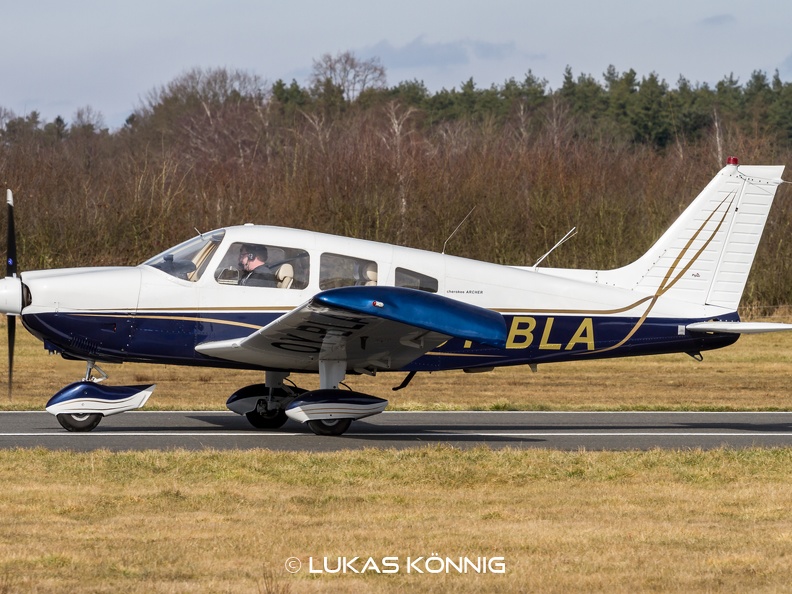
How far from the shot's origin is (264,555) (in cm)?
661

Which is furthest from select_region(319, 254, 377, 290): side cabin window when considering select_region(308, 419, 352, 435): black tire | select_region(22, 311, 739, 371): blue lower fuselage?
select_region(308, 419, 352, 435): black tire

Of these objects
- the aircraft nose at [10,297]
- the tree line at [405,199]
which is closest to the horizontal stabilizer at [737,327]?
the aircraft nose at [10,297]

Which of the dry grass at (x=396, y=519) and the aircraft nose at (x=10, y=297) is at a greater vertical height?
the aircraft nose at (x=10, y=297)

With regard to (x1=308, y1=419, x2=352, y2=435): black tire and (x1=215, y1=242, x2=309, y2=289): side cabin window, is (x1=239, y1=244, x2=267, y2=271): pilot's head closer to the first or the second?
(x1=215, y1=242, x2=309, y2=289): side cabin window

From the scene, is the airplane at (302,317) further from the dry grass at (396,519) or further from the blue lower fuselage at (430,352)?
the dry grass at (396,519)

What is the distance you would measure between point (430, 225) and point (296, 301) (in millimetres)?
17200

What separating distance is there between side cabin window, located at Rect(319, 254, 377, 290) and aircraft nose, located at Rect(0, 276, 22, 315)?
Answer: 3102mm

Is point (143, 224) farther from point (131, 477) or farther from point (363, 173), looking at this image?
point (131, 477)

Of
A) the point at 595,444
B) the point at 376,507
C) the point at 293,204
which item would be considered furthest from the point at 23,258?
the point at 376,507

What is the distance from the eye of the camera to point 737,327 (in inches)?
493

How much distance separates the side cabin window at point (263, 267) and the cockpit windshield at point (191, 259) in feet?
0.58

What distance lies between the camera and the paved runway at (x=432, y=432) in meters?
11.4

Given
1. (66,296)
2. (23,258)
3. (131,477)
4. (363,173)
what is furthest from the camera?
(363,173)

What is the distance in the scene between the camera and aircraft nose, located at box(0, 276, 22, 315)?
11102mm
